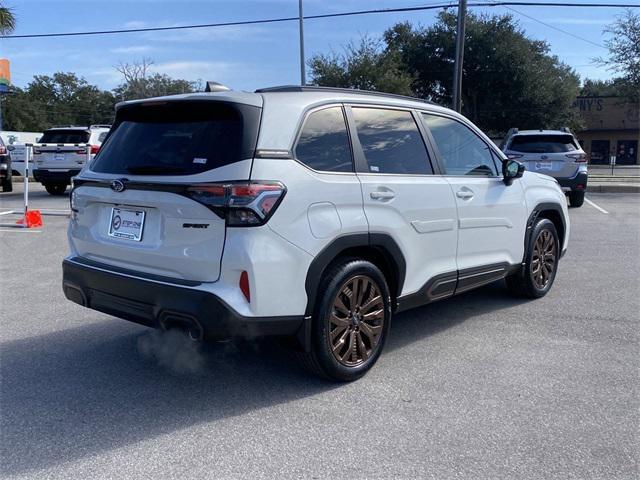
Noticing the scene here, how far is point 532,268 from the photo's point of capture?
5961 mm

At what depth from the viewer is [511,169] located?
17.5 feet

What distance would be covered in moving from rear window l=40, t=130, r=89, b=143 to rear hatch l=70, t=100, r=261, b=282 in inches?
500

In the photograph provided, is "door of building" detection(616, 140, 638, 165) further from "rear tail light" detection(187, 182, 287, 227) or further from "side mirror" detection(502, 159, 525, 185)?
"rear tail light" detection(187, 182, 287, 227)

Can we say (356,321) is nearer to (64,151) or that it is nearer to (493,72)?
(64,151)

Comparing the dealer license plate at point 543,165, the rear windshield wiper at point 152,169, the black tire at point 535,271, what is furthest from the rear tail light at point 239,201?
the dealer license plate at point 543,165

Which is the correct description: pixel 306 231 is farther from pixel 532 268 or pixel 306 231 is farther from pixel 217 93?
pixel 532 268

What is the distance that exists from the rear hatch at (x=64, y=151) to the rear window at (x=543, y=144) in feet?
34.2

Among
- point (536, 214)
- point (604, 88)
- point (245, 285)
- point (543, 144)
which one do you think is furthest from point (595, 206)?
point (604, 88)

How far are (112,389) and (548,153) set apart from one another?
38.9ft

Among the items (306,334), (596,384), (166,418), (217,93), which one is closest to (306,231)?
(306,334)

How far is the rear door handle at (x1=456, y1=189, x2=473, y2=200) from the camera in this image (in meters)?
4.79

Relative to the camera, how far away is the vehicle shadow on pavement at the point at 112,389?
10.8 ft

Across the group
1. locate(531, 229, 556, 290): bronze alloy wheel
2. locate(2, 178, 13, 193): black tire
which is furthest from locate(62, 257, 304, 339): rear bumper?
locate(2, 178, 13, 193): black tire

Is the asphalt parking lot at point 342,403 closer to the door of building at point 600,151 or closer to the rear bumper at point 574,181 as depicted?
the rear bumper at point 574,181
